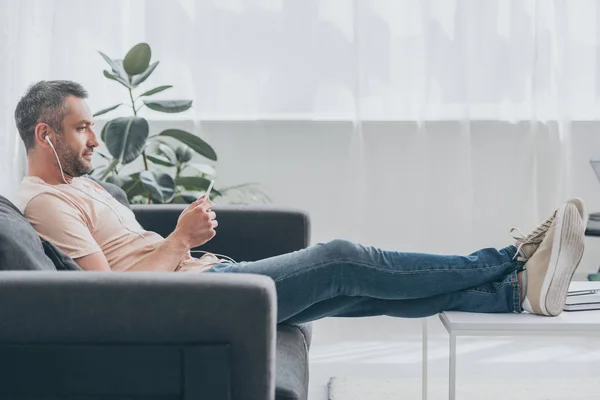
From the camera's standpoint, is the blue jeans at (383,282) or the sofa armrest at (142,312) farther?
the blue jeans at (383,282)

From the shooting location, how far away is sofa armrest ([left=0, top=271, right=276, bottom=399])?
4.52ft

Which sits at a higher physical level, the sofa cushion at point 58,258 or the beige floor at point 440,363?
the sofa cushion at point 58,258

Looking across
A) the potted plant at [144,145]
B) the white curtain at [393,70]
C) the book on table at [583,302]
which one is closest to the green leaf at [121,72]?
the potted plant at [144,145]

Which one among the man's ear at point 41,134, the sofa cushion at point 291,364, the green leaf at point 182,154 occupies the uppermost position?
the man's ear at point 41,134

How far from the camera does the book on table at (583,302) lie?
1979 mm

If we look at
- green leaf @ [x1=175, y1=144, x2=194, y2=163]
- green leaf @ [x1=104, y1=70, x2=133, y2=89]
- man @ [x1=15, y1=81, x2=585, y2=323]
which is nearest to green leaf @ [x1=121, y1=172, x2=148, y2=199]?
green leaf @ [x1=175, y1=144, x2=194, y2=163]

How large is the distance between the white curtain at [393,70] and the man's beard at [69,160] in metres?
1.70

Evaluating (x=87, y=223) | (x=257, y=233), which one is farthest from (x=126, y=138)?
(x=87, y=223)

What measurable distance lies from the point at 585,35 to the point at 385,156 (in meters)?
1.07

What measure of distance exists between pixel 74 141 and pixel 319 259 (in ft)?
2.32

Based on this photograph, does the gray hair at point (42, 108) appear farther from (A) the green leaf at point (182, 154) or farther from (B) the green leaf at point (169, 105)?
(A) the green leaf at point (182, 154)

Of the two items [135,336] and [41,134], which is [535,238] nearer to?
[135,336]

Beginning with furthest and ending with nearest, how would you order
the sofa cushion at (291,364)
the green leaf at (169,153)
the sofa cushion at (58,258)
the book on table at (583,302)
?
→ 1. the green leaf at (169,153)
2. the book on table at (583,302)
3. the sofa cushion at (58,258)
4. the sofa cushion at (291,364)

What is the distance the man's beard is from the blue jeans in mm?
483
